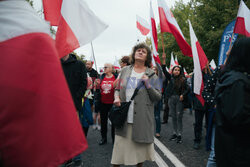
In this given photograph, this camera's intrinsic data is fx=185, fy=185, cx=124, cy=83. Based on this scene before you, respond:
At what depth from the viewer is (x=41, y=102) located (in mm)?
867

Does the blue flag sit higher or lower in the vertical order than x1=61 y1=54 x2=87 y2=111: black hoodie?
higher

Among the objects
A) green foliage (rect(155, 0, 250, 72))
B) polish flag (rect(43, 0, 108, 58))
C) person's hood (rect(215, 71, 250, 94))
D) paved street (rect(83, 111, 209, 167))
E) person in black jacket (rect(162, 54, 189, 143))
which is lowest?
paved street (rect(83, 111, 209, 167))

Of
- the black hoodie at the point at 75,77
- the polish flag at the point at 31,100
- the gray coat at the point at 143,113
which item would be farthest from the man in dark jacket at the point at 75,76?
the polish flag at the point at 31,100

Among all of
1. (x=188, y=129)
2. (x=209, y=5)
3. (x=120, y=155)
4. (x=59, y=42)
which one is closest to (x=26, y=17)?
(x=59, y=42)

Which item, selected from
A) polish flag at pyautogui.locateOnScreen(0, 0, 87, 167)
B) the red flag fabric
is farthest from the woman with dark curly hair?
polish flag at pyautogui.locateOnScreen(0, 0, 87, 167)

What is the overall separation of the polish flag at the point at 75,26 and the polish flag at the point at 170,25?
248 centimetres

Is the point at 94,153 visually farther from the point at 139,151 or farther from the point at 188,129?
the point at 188,129

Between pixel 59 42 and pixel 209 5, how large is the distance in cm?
1970

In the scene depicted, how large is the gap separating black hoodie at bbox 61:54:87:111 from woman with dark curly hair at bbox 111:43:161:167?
33.1 inches

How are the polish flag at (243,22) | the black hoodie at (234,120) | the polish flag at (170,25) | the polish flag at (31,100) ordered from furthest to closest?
1. the polish flag at (170,25)
2. the polish flag at (243,22)
3. the black hoodie at (234,120)
4. the polish flag at (31,100)

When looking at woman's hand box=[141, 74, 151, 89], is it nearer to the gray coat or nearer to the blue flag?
the gray coat

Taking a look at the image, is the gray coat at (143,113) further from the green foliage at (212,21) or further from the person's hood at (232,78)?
the green foliage at (212,21)

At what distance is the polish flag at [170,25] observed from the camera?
4.09m

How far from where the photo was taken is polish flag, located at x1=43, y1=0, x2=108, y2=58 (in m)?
1.94
